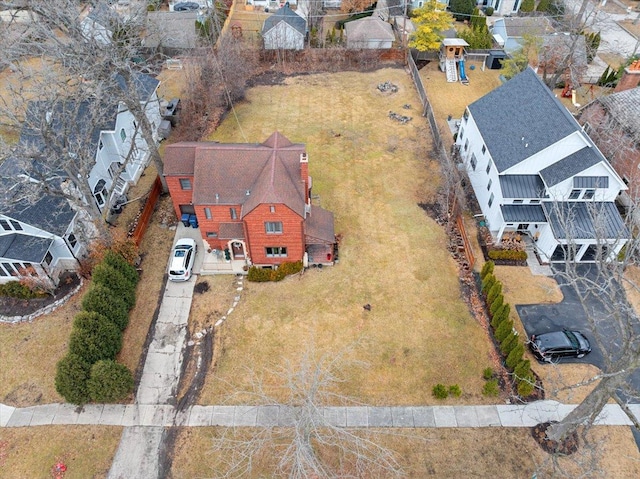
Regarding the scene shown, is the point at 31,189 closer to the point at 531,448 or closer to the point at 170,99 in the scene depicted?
the point at 170,99

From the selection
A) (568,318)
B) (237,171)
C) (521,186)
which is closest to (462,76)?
(521,186)

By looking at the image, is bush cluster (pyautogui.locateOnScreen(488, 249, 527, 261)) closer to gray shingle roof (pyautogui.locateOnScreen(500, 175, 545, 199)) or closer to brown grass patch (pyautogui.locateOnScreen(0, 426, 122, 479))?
gray shingle roof (pyautogui.locateOnScreen(500, 175, 545, 199))

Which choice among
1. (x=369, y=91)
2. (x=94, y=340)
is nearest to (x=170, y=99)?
(x=369, y=91)

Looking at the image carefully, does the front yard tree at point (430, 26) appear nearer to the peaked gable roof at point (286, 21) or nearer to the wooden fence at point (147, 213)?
the peaked gable roof at point (286, 21)

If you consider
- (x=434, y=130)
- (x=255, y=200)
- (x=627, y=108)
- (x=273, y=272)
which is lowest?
(x=273, y=272)

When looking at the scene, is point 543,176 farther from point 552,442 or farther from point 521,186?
point 552,442

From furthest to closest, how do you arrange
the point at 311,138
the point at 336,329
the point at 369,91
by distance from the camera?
1. the point at 369,91
2. the point at 311,138
3. the point at 336,329
